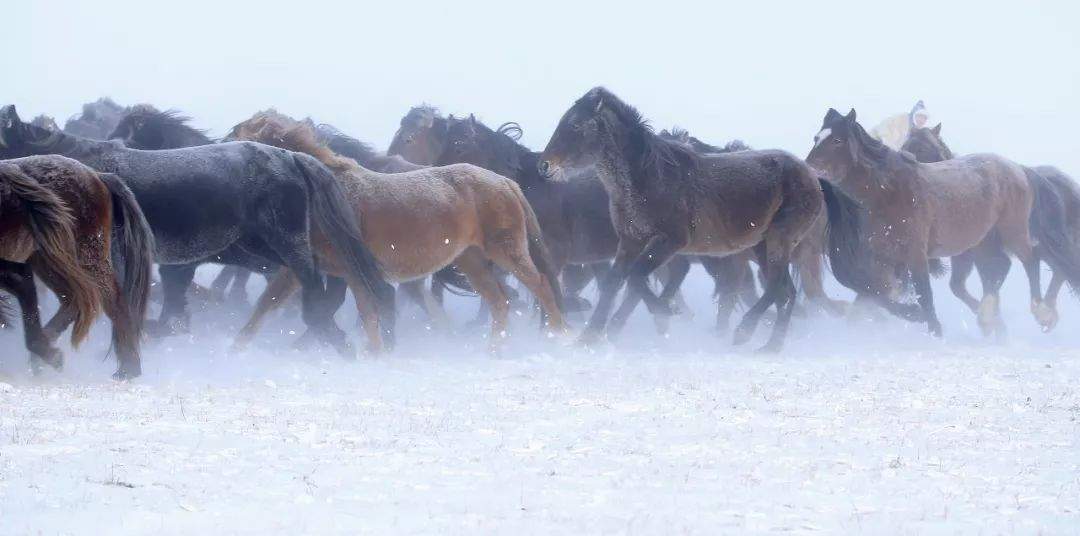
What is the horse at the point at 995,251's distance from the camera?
14195 millimetres

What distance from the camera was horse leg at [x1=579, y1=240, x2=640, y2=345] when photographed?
10.6 meters

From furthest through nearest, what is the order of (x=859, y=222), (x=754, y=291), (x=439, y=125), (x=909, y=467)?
(x=754, y=291) → (x=439, y=125) → (x=859, y=222) → (x=909, y=467)

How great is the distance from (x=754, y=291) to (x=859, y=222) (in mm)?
2359

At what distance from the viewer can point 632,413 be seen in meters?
6.30

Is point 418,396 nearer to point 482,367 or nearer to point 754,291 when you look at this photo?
point 482,367

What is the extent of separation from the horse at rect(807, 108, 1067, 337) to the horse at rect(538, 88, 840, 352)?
1.09 m

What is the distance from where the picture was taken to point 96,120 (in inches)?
631

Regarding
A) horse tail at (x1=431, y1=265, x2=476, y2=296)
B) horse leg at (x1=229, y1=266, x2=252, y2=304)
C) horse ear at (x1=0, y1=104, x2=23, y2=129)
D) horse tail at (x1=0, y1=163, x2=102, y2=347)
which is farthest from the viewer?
horse leg at (x1=229, y1=266, x2=252, y2=304)

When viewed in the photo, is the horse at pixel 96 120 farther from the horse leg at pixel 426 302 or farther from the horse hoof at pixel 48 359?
the horse hoof at pixel 48 359

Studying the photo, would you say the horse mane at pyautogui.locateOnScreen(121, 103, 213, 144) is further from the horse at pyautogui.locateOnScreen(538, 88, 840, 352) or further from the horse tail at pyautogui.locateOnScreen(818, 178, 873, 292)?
the horse tail at pyautogui.locateOnScreen(818, 178, 873, 292)

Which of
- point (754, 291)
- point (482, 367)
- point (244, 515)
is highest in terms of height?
point (244, 515)

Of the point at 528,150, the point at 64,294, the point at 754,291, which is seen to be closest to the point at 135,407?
the point at 64,294

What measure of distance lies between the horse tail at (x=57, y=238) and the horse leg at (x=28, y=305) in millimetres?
229

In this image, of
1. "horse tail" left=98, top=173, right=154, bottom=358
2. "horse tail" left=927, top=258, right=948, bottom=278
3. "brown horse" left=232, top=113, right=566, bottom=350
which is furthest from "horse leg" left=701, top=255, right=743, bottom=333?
"horse tail" left=98, top=173, right=154, bottom=358
